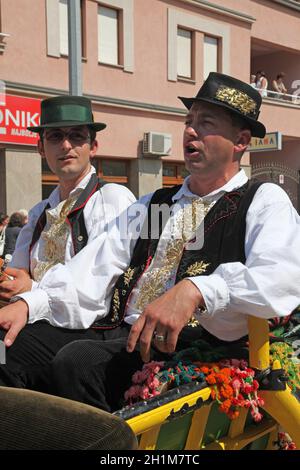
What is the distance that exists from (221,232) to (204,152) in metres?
0.32

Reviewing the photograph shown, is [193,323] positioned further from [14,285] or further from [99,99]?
[99,99]

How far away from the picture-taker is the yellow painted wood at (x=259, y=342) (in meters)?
1.90

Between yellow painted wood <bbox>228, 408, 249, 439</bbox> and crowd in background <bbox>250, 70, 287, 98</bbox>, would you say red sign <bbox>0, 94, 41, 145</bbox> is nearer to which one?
crowd in background <bbox>250, 70, 287, 98</bbox>

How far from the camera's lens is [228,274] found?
191cm

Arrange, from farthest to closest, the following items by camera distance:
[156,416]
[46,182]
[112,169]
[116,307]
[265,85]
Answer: [265,85], [112,169], [46,182], [116,307], [156,416]

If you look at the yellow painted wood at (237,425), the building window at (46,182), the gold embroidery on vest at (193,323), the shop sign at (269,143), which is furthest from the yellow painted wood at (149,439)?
the shop sign at (269,143)

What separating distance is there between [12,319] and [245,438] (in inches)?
35.1

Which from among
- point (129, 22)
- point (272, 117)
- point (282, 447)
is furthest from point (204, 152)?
point (272, 117)

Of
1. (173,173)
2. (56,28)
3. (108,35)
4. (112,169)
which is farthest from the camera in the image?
(173,173)

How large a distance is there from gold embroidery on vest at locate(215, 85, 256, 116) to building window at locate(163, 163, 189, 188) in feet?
40.7

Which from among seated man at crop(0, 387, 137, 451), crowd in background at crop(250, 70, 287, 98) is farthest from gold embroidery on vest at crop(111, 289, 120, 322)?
crowd in background at crop(250, 70, 287, 98)

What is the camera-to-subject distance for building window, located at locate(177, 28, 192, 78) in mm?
14320

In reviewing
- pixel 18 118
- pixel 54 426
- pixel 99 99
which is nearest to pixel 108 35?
pixel 99 99

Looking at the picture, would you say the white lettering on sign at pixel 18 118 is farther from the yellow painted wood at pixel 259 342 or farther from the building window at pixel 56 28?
the yellow painted wood at pixel 259 342
